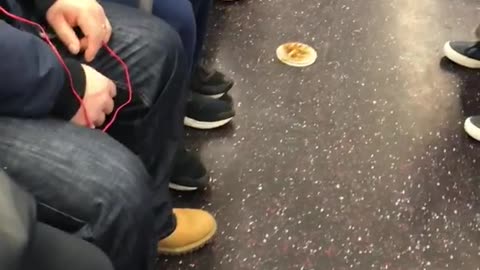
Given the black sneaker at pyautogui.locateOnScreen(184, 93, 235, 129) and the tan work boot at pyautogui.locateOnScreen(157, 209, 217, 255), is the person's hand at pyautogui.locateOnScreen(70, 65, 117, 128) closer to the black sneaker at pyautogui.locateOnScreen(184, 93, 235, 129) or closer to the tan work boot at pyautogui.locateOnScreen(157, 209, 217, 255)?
the tan work boot at pyautogui.locateOnScreen(157, 209, 217, 255)

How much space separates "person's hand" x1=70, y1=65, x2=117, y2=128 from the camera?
1.01 m

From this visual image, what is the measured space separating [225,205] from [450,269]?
45cm

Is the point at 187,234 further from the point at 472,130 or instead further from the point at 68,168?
the point at 472,130

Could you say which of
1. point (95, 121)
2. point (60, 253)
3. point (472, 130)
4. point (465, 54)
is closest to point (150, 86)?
point (95, 121)

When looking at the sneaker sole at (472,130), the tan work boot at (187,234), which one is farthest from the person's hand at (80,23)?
the sneaker sole at (472,130)

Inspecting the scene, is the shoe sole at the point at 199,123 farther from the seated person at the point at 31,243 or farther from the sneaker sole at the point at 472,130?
the seated person at the point at 31,243

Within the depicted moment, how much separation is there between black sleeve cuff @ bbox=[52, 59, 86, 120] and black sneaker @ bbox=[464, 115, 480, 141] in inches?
40.0

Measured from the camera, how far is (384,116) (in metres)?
1.73

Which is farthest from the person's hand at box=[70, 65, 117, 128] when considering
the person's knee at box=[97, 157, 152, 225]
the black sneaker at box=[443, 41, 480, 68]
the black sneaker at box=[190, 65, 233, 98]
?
the black sneaker at box=[443, 41, 480, 68]

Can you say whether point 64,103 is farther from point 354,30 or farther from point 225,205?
point 354,30

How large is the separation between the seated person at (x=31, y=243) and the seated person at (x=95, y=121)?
7 cm

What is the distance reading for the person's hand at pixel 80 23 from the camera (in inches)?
42.5

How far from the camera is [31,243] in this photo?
0.71 metres

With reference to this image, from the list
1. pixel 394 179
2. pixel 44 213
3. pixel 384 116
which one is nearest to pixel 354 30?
pixel 384 116
